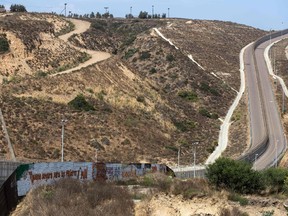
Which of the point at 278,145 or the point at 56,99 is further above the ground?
the point at 56,99

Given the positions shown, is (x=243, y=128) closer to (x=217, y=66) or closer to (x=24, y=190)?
(x=217, y=66)

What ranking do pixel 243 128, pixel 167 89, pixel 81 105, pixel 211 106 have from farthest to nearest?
pixel 167 89
pixel 211 106
pixel 243 128
pixel 81 105

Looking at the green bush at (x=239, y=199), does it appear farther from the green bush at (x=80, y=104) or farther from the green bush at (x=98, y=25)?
the green bush at (x=98, y=25)

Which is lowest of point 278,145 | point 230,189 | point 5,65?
point 278,145

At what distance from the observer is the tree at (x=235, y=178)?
3338 cm

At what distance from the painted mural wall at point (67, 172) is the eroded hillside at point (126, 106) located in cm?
2500

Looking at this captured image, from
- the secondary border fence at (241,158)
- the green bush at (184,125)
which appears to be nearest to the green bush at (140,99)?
the green bush at (184,125)

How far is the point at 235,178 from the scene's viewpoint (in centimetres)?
3344

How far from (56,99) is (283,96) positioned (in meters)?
49.7

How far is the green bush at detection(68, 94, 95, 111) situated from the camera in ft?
253

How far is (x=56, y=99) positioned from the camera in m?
78.1

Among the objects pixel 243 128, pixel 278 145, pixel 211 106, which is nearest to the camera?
A: pixel 278 145

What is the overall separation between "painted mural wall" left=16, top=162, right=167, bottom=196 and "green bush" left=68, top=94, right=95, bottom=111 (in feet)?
138

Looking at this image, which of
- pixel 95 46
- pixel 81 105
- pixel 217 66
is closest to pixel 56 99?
pixel 81 105
